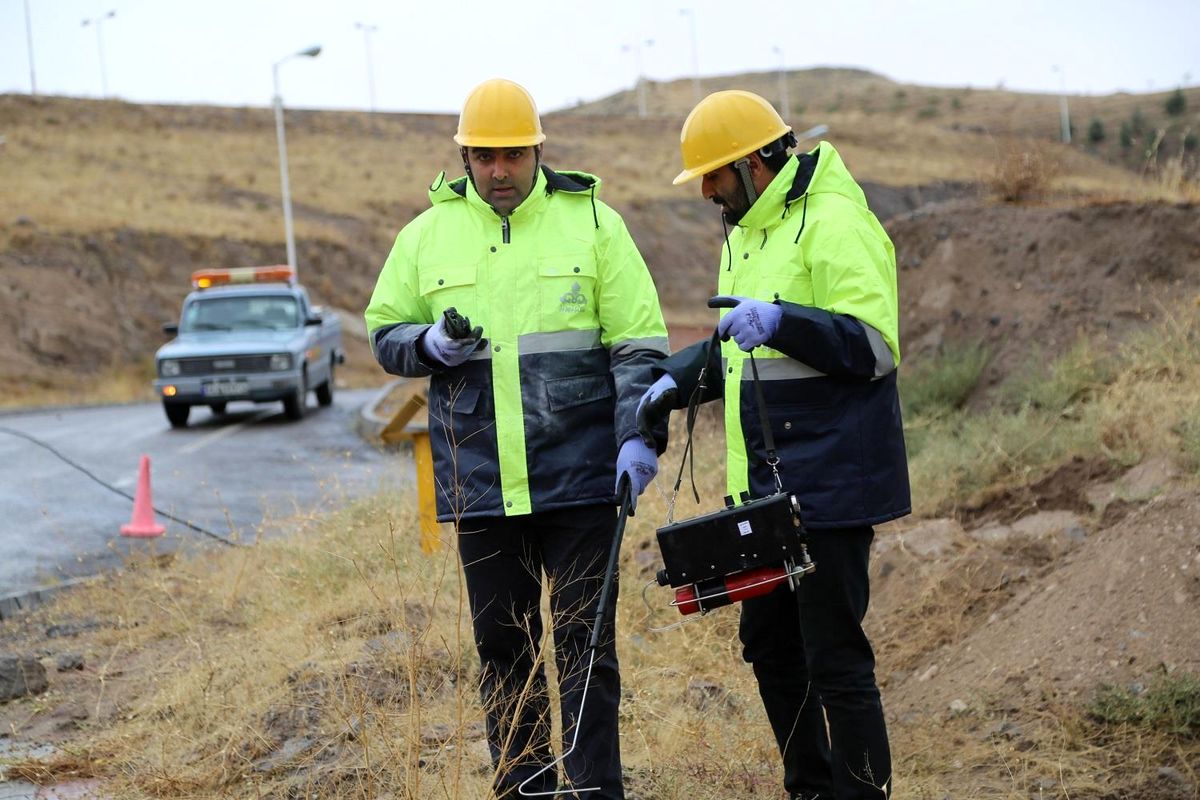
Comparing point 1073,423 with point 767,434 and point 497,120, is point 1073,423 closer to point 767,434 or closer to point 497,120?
point 767,434

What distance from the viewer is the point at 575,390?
12.4 ft

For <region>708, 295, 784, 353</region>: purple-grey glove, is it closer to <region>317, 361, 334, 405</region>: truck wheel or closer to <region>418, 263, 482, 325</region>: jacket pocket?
<region>418, 263, 482, 325</region>: jacket pocket

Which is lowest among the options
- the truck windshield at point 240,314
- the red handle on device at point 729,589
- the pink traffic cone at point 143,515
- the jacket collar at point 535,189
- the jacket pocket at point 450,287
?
the pink traffic cone at point 143,515

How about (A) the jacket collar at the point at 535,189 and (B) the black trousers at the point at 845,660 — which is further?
(A) the jacket collar at the point at 535,189

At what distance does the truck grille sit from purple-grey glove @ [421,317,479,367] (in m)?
13.2

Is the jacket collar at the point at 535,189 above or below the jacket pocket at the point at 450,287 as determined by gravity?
above

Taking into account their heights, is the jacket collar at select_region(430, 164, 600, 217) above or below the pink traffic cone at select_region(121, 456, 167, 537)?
above

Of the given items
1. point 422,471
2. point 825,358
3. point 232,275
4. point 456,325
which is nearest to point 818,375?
point 825,358

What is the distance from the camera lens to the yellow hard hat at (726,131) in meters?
3.66

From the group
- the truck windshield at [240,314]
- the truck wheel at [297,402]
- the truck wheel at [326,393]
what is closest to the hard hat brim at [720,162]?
the truck wheel at [297,402]

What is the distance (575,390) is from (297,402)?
542 inches

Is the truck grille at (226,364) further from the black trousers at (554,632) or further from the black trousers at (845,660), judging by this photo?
the black trousers at (845,660)

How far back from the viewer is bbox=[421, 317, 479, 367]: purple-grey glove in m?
3.60

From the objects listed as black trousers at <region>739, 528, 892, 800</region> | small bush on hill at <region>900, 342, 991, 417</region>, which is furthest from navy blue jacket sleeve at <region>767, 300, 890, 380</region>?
small bush on hill at <region>900, 342, 991, 417</region>
